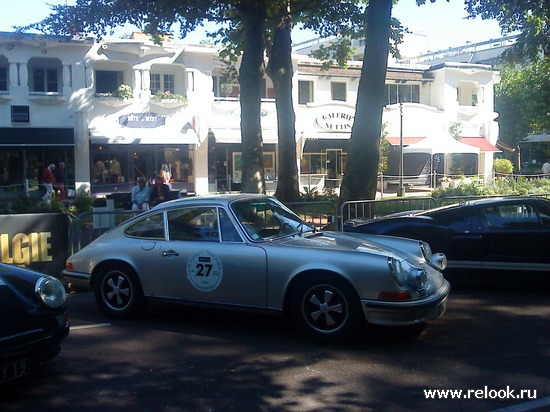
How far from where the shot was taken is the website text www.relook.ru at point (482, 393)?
4590 millimetres

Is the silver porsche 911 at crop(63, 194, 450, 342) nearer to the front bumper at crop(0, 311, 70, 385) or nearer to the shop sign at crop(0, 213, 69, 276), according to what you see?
the shop sign at crop(0, 213, 69, 276)

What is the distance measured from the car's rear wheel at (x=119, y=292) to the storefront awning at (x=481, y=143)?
30767 mm

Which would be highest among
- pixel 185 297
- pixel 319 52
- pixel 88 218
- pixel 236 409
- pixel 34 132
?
pixel 319 52

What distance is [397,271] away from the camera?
5637 mm

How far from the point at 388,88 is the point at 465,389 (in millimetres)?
30777

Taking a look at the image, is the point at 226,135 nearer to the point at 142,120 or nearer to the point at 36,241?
the point at 142,120

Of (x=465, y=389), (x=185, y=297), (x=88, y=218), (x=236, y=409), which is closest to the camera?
(x=236, y=409)

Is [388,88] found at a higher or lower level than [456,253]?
higher

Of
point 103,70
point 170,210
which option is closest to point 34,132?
point 103,70

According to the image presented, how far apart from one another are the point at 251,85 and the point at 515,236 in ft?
29.5

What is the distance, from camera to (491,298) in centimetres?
788

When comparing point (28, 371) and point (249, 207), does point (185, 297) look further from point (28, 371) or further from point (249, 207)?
point (28, 371)

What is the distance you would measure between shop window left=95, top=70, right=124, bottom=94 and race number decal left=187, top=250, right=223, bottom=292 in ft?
75.5

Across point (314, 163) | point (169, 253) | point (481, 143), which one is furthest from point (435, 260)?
point (481, 143)
